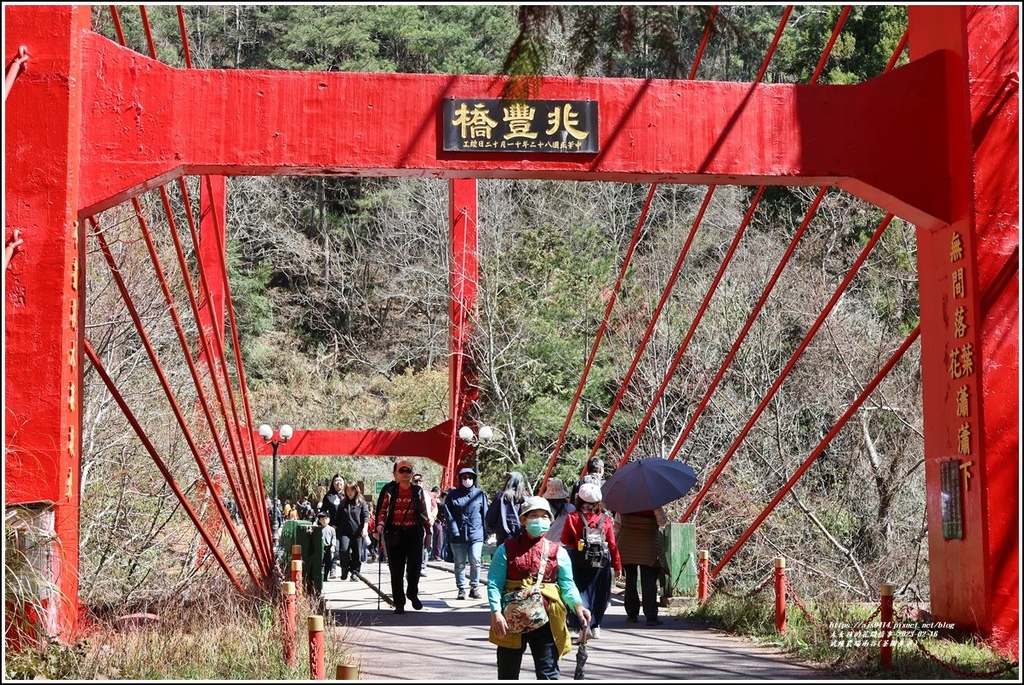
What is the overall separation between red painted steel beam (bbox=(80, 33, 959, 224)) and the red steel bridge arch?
16 millimetres

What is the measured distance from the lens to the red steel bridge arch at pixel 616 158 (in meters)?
9.41

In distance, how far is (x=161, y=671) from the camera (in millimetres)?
8031

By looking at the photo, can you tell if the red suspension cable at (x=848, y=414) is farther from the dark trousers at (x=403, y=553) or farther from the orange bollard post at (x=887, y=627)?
the dark trousers at (x=403, y=553)

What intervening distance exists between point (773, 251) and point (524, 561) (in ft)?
73.3

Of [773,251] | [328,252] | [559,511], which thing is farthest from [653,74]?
[559,511]

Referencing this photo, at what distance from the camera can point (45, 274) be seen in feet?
30.8

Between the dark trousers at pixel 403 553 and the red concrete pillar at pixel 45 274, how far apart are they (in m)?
3.79

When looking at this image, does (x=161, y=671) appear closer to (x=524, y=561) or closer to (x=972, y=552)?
(x=524, y=561)

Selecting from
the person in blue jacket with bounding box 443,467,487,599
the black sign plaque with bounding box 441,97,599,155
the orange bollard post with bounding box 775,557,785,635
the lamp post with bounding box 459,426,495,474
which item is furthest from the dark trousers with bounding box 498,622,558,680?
the lamp post with bounding box 459,426,495,474

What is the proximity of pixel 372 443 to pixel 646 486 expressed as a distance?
17.0 metres

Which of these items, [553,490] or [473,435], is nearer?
[553,490]

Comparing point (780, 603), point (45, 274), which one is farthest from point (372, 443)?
point (45, 274)

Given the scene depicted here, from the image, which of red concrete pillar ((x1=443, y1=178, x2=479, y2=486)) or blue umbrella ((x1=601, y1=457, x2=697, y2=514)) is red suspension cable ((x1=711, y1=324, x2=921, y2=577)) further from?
red concrete pillar ((x1=443, y1=178, x2=479, y2=486))

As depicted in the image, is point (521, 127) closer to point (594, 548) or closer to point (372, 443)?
point (594, 548)
